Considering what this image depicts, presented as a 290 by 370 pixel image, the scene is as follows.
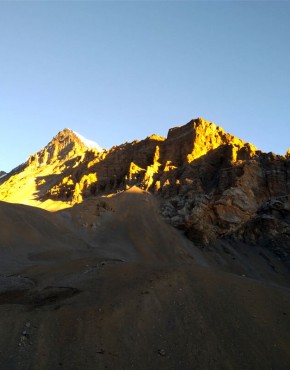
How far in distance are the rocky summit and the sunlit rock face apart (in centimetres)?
20

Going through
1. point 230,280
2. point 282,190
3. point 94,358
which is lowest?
point 94,358

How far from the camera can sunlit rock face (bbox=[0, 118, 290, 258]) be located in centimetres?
4947

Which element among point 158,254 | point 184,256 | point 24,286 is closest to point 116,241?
point 158,254

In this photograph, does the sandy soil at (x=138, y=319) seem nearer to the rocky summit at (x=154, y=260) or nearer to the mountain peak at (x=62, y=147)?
the rocky summit at (x=154, y=260)

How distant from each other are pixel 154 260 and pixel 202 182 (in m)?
20.4

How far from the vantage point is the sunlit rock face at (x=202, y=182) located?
162ft

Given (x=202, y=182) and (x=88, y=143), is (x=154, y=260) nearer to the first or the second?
(x=202, y=182)

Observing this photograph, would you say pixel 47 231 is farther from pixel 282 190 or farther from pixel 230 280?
pixel 282 190

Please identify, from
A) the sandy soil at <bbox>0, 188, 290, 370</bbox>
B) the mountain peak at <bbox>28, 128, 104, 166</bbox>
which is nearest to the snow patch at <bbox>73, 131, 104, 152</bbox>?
the mountain peak at <bbox>28, 128, 104, 166</bbox>

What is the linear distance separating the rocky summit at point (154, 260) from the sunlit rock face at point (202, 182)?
196 mm

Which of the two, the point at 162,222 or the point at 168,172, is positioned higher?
the point at 168,172

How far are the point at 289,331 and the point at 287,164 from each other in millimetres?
45101

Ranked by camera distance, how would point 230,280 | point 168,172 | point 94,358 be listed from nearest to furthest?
point 94,358
point 230,280
point 168,172

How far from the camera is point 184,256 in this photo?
138 ft
